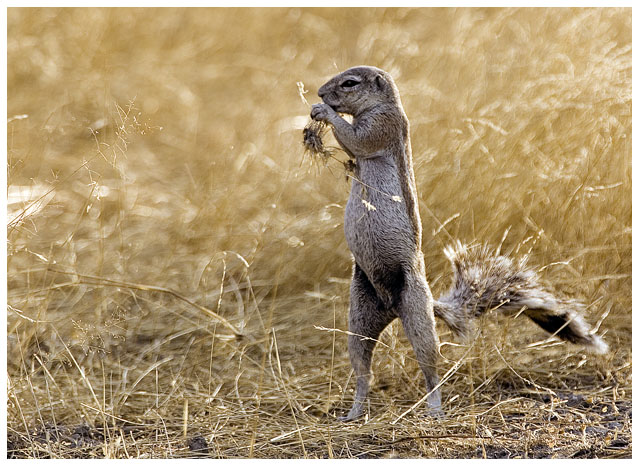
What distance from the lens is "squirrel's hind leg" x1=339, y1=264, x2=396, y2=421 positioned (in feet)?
9.40

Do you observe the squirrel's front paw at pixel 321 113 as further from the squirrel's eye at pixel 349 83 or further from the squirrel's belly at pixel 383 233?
the squirrel's belly at pixel 383 233

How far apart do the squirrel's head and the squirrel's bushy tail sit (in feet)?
2.34

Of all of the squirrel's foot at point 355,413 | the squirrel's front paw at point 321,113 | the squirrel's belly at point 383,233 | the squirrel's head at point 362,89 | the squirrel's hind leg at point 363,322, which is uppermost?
the squirrel's head at point 362,89

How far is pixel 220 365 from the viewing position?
3.65 m

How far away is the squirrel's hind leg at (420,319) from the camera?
274 centimetres

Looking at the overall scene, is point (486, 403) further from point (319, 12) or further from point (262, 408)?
point (319, 12)

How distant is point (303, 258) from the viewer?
4.27 meters

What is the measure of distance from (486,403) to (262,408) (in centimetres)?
93

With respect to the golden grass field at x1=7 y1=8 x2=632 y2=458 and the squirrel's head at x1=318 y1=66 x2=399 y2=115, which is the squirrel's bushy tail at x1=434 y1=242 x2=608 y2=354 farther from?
the squirrel's head at x1=318 y1=66 x2=399 y2=115

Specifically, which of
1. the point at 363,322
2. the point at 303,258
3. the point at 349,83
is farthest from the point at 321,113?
the point at 303,258

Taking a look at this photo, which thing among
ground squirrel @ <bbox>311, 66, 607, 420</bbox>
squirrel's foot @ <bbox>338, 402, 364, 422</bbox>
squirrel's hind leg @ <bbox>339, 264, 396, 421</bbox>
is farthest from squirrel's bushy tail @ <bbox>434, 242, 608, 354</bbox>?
squirrel's foot @ <bbox>338, 402, 364, 422</bbox>

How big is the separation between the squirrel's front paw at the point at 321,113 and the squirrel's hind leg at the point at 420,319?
66 centimetres

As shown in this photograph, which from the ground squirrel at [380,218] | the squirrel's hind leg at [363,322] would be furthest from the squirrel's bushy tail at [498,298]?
the squirrel's hind leg at [363,322]

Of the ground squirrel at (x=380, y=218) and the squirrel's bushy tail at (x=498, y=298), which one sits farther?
the squirrel's bushy tail at (x=498, y=298)
